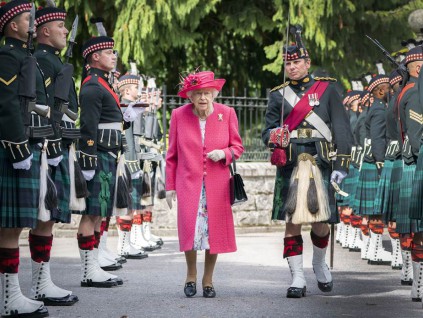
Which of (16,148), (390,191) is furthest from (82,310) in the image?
(390,191)

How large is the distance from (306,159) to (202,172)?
917 millimetres

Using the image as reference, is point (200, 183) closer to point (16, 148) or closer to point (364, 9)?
point (16, 148)

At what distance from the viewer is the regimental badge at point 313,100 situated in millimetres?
10164

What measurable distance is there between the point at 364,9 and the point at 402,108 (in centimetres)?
1289

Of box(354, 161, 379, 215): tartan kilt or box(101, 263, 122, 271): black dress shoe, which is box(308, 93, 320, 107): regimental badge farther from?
box(354, 161, 379, 215): tartan kilt

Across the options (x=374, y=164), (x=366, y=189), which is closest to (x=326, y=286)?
(x=366, y=189)

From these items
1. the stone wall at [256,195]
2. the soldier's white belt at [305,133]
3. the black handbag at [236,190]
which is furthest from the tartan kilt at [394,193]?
the stone wall at [256,195]

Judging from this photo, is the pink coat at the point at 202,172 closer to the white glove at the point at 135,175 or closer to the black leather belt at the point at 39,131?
the black leather belt at the point at 39,131

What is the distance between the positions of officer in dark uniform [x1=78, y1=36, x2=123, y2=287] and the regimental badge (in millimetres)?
1818

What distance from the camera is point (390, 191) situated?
11047 millimetres

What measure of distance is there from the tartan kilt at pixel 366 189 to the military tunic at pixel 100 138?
4.37 m

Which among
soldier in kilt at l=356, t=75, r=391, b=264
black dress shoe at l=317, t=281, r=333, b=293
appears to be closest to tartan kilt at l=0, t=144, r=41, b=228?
black dress shoe at l=317, t=281, r=333, b=293

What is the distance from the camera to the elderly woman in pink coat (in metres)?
9.81

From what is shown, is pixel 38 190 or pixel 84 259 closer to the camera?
pixel 38 190
